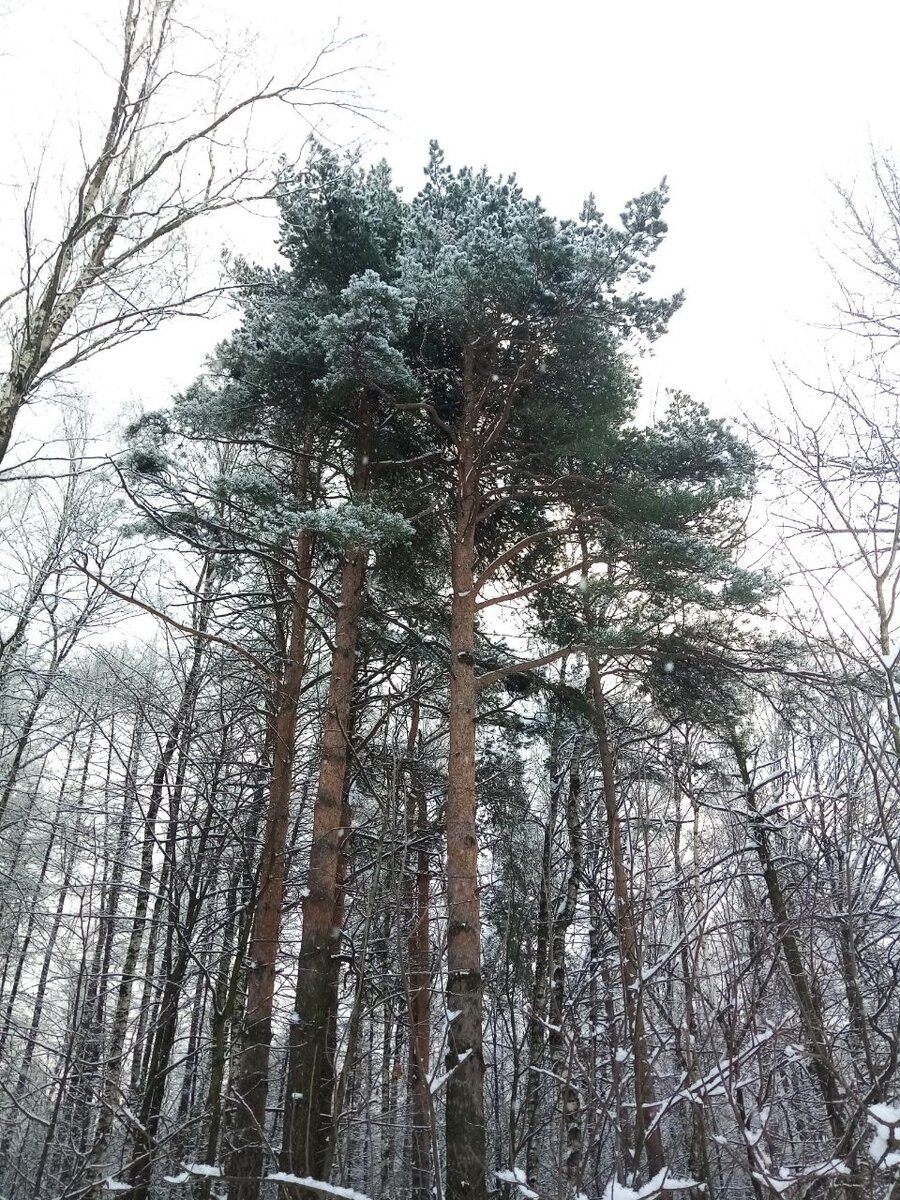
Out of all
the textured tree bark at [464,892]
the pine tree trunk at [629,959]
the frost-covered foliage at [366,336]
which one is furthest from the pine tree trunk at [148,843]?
the pine tree trunk at [629,959]

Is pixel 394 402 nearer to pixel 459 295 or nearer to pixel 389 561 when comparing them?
pixel 459 295

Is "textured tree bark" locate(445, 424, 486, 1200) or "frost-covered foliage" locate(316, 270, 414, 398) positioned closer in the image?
"textured tree bark" locate(445, 424, 486, 1200)

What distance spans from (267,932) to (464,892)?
2.39 meters

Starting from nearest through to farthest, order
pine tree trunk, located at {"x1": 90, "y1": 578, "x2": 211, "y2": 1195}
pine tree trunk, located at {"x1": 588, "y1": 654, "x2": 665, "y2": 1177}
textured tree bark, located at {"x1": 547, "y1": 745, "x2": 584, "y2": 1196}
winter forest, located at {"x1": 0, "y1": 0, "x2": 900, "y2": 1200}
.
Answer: pine tree trunk, located at {"x1": 588, "y1": 654, "x2": 665, "y2": 1177} → winter forest, located at {"x1": 0, "y1": 0, "x2": 900, "y2": 1200} → textured tree bark, located at {"x1": 547, "y1": 745, "x2": 584, "y2": 1196} → pine tree trunk, located at {"x1": 90, "y1": 578, "x2": 211, "y2": 1195}

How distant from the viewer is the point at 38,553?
12.0 metres

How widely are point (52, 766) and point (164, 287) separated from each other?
14.9m

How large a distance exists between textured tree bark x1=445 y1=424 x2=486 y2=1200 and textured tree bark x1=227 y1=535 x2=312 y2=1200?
1.63 m

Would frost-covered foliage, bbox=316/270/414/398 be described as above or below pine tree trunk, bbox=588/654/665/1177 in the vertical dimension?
above

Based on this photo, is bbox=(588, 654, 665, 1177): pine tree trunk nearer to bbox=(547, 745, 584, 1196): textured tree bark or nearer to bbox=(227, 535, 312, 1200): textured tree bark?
bbox=(547, 745, 584, 1196): textured tree bark

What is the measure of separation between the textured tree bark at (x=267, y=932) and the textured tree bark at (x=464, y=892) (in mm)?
1630

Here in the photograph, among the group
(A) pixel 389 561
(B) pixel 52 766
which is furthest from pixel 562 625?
(B) pixel 52 766

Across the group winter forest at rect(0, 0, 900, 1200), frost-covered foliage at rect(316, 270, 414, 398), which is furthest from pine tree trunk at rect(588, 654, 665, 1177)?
frost-covered foliage at rect(316, 270, 414, 398)

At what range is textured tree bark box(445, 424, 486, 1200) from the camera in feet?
19.6

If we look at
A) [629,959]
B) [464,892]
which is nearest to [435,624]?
[464,892]
